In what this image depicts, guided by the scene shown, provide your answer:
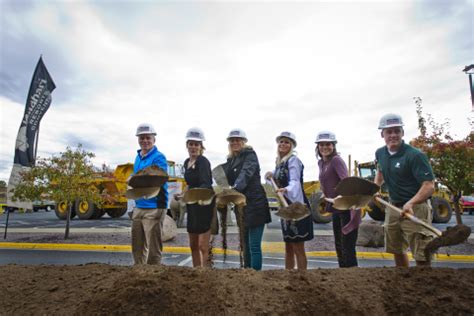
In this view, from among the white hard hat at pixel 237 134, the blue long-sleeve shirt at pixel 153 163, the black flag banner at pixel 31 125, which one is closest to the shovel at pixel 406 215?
the white hard hat at pixel 237 134

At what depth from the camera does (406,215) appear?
2488 millimetres

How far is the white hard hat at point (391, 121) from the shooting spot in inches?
111

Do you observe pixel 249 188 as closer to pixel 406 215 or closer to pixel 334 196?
pixel 334 196

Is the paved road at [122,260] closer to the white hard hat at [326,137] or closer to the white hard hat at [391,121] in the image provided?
the white hard hat at [326,137]

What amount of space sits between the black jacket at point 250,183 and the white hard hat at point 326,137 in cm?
72

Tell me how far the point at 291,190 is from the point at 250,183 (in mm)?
512

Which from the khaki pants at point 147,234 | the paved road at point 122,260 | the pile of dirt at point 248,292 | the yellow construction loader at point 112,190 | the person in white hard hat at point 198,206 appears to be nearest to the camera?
the pile of dirt at point 248,292

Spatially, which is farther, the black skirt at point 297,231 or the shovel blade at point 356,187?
the black skirt at point 297,231

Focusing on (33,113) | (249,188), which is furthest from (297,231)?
(33,113)

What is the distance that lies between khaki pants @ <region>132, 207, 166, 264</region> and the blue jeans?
38.7 inches

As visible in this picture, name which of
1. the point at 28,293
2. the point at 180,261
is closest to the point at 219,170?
the point at 28,293

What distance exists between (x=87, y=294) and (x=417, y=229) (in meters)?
2.66

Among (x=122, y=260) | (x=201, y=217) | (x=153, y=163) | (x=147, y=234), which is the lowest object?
(x=122, y=260)

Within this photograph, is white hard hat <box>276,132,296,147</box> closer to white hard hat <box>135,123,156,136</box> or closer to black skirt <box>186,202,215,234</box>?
black skirt <box>186,202,215,234</box>
